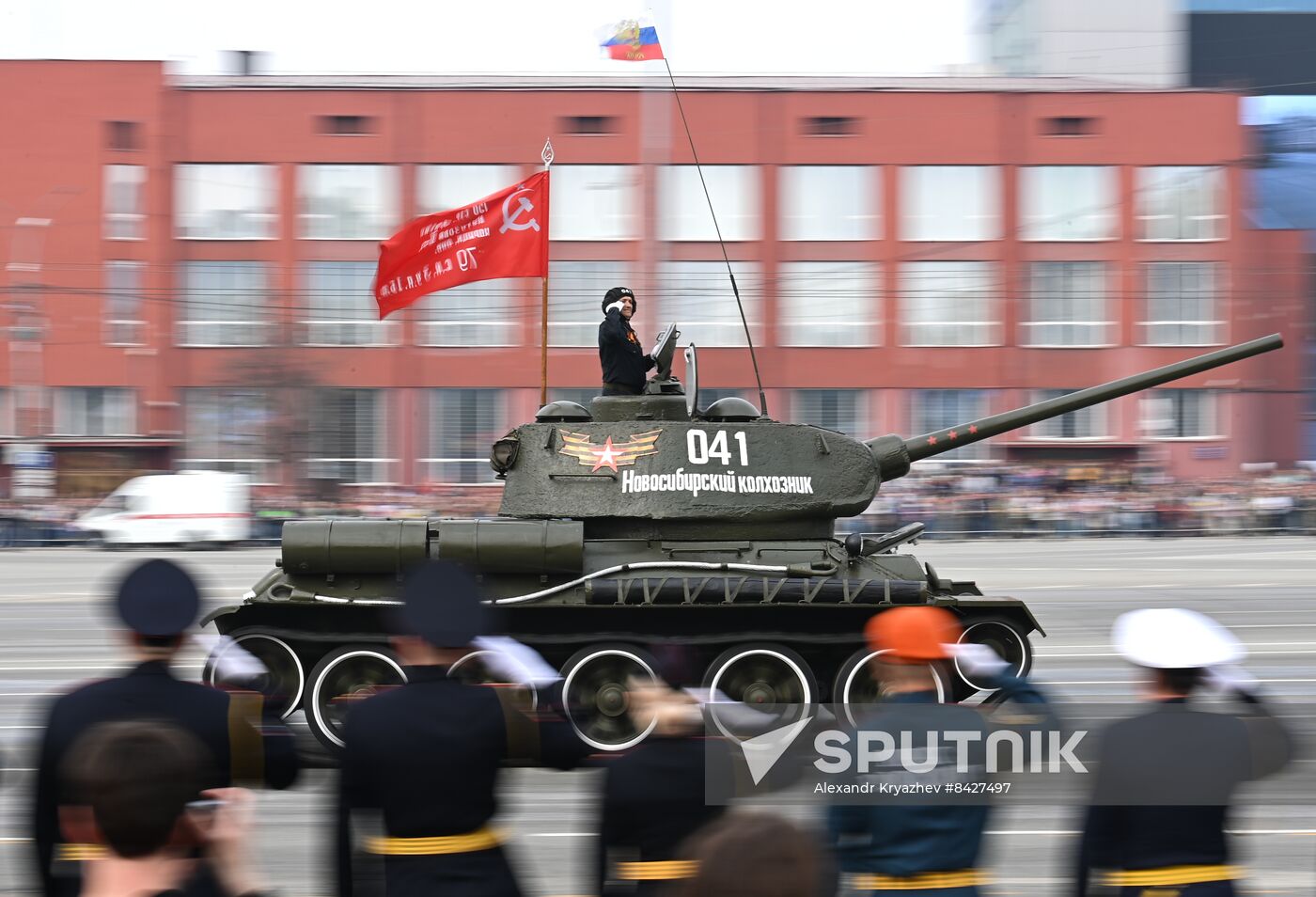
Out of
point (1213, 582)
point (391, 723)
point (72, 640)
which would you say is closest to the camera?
point (391, 723)

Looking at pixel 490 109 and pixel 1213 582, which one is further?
pixel 490 109

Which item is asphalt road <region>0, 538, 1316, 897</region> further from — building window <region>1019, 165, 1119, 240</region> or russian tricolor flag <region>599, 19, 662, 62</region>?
building window <region>1019, 165, 1119, 240</region>

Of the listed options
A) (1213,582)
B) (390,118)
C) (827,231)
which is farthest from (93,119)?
(1213,582)

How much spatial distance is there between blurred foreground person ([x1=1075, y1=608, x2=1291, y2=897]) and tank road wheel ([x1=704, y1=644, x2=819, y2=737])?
6405 millimetres

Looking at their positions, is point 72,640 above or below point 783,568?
below

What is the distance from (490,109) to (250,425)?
11133mm

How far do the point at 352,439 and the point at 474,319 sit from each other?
4.84 m

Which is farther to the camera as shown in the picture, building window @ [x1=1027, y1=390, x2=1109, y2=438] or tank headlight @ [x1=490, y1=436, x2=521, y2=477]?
building window @ [x1=1027, y1=390, x2=1109, y2=438]

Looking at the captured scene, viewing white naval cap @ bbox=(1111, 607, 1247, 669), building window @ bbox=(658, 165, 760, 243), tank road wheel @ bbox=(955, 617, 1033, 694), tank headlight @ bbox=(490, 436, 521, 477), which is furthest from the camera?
building window @ bbox=(658, 165, 760, 243)

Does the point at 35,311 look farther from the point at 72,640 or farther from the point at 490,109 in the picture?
the point at 72,640

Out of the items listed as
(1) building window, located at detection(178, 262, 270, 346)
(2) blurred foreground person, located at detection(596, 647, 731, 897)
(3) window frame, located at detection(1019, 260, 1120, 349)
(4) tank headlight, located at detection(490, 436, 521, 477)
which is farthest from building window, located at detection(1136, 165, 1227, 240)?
(2) blurred foreground person, located at detection(596, 647, 731, 897)

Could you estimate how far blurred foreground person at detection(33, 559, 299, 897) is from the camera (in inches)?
178

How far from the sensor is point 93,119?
4381cm

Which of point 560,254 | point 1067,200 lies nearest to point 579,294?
point 560,254
